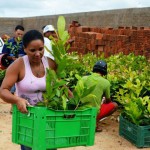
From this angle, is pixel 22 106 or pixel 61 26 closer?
pixel 22 106

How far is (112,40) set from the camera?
10.4m

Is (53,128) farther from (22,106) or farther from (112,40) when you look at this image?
(112,40)

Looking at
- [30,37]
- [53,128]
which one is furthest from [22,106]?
[30,37]

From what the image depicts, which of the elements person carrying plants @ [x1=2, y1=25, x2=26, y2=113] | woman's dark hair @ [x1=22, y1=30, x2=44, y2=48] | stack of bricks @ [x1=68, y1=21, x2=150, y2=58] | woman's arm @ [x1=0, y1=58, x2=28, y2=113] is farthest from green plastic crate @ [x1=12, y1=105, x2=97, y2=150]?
stack of bricks @ [x1=68, y1=21, x2=150, y2=58]

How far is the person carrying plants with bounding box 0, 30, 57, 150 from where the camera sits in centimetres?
264

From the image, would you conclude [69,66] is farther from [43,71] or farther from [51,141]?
[51,141]

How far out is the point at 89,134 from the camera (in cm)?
252

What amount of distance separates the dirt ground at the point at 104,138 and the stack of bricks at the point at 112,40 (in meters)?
3.35

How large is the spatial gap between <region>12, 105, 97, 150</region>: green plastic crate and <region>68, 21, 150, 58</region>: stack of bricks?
6645 mm

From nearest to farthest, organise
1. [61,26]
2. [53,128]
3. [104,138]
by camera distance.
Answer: [53,128] → [61,26] → [104,138]

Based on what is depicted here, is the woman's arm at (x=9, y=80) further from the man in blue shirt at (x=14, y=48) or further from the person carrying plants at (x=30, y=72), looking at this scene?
the man in blue shirt at (x=14, y=48)

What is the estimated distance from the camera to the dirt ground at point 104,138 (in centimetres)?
474

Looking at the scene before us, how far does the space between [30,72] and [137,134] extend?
238 centimetres

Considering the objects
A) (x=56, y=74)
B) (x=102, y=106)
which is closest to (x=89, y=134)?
(x=56, y=74)
